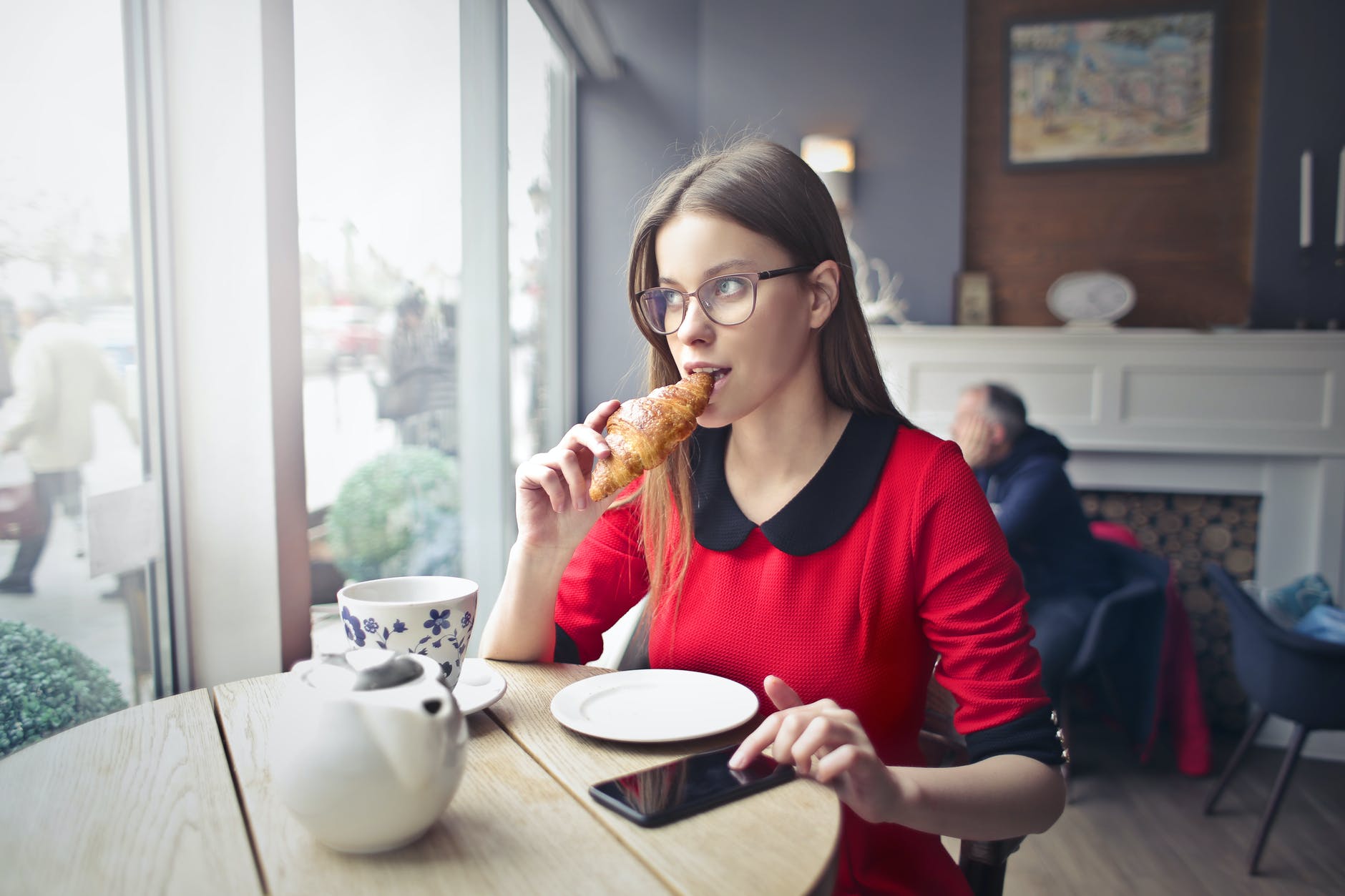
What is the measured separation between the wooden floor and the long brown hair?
1773mm

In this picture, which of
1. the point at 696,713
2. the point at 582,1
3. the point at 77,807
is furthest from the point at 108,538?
the point at 582,1

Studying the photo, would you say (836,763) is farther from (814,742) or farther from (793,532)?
(793,532)

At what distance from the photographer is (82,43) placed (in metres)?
1.18

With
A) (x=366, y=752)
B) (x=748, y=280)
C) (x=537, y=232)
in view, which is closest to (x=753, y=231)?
(x=748, y=280)

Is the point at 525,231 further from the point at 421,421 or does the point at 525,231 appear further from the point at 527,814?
the point at 527,814

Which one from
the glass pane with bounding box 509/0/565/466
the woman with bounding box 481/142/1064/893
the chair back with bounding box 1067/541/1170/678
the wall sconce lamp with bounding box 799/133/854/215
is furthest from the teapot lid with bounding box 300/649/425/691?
the wall sconce lamp with bounding box 799/133/854/215

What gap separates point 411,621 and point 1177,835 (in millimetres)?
2782

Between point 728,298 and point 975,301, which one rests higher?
point 975,301

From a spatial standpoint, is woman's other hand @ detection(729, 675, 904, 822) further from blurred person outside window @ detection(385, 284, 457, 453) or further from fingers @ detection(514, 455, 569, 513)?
blurred person outside window @ detection(385, 284, 457, 453)

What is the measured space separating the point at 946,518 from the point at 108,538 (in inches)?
47.3

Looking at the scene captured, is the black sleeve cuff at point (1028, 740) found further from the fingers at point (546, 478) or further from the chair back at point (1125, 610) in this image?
the chair back at point (1125, 610)

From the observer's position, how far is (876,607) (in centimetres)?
111

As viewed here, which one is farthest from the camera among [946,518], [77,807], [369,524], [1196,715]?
[1196,715]

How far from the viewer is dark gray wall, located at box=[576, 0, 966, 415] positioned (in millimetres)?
4031
